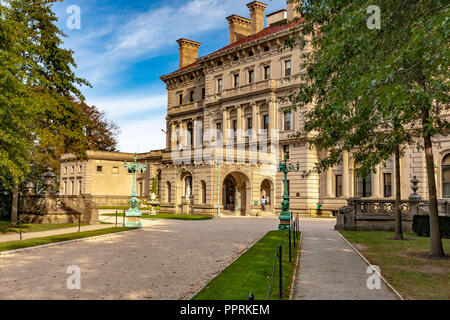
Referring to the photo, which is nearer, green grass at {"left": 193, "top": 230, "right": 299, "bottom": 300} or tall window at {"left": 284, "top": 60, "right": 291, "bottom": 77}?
green grass at {"left": 193, "top": 230, "right": 299, "bottom": 300}

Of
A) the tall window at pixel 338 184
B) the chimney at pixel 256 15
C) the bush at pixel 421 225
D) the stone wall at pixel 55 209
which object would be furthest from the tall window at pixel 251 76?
the bush at pixel 421 225

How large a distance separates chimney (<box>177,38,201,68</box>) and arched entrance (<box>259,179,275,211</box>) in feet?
87.2

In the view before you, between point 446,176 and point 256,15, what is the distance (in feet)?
100

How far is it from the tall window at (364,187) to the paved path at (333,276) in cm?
2368

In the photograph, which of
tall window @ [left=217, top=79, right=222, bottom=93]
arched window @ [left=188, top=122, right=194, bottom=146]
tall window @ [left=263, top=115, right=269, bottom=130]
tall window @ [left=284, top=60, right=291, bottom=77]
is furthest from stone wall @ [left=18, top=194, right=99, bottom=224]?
arched window @ [left=188, top=122, right=194, bottom=146]

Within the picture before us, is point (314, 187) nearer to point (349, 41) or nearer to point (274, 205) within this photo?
point (274, 205)

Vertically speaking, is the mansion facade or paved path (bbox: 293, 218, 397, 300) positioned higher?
the mansion facade

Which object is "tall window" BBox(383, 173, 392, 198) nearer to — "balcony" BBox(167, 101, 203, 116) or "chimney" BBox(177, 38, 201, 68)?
"balcony" BBox(167, 101, 203, 116)

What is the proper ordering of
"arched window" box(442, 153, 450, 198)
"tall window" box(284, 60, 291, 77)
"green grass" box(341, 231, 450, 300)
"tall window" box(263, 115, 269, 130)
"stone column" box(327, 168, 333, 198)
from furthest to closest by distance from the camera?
"tall window" box(263, 115, 269, 130) → "tall window" box(284, 60, 291, 77) → "stone column" box(327, 168, 333, 198) → "arched window" box(442, 153, 450, 198) → "green grass" box(341, 231, 450, 300)

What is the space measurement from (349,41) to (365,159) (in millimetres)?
5093

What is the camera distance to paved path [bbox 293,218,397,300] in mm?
8053

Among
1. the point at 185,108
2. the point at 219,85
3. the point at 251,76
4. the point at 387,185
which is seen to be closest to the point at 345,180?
the point at 387,185

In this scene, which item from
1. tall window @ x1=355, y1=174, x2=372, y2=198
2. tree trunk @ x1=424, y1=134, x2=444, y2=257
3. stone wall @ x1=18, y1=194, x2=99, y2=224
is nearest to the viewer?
tree trunk @ x1=424, y1=134, x2=444, y2=257
